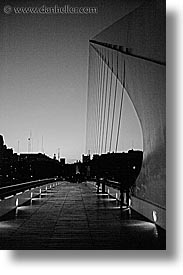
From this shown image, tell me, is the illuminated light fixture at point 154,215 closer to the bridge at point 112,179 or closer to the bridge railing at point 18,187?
the bridge at point 112,179

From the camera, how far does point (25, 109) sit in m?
5.32

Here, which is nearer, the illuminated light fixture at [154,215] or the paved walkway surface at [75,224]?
the paved walkway surface at [75,224]

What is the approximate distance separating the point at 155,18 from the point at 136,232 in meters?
2.06

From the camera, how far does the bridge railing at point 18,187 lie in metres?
5.14

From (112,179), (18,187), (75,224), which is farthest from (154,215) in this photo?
(18,187)

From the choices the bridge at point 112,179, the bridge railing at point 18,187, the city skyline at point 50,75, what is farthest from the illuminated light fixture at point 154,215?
the bridge railing at point 18,187

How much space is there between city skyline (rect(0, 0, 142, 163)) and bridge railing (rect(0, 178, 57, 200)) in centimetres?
34

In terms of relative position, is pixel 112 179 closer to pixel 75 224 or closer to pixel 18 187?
pixel 75 224

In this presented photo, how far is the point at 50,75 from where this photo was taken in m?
5.38

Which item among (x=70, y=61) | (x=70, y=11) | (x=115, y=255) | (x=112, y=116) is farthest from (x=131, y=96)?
(x=115, y=255)

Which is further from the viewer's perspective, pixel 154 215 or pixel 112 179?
pixel 112 179

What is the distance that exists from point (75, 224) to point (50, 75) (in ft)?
4.98

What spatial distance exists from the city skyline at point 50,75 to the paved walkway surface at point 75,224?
0.46 m

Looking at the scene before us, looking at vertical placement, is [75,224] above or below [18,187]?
below
